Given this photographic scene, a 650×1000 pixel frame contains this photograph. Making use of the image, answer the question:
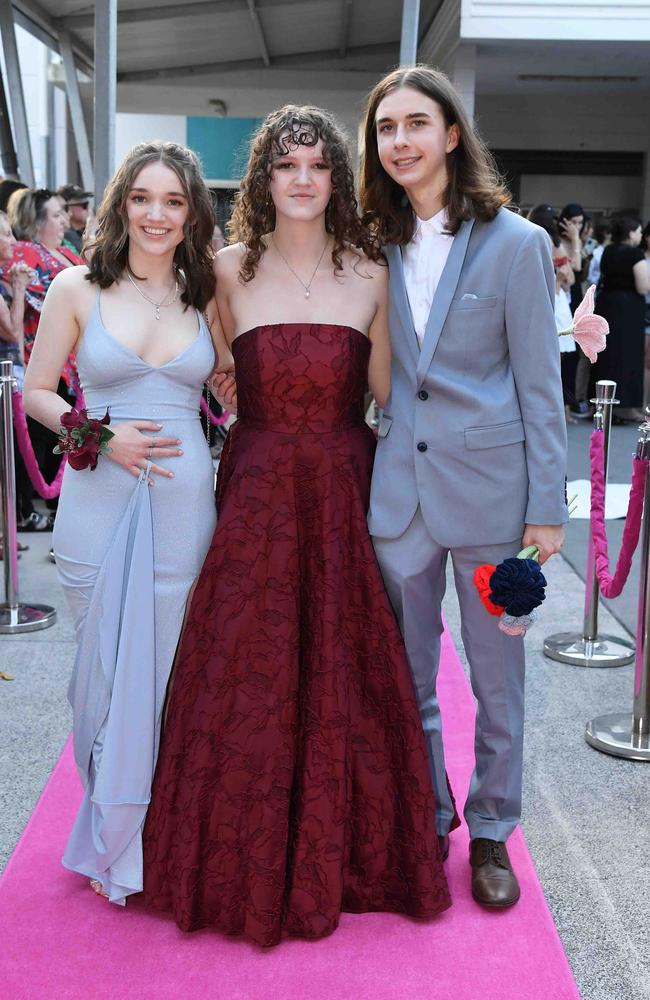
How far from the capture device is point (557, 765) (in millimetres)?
3740

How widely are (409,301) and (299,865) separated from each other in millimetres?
1422

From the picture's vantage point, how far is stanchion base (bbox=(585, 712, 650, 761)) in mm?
3797

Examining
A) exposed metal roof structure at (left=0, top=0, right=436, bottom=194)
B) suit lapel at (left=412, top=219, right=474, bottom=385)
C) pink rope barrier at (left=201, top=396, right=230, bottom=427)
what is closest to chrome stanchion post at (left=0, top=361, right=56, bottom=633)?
pink rope barrier at (left=201, top=396, right=230, bottom=427)

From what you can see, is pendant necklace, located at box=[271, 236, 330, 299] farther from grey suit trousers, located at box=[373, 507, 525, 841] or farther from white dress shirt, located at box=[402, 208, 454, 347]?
grey suit trousers, located at box=[373, 507, 525, 841]

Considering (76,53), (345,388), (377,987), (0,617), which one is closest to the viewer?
(377,987)

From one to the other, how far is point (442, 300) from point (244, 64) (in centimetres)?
1588

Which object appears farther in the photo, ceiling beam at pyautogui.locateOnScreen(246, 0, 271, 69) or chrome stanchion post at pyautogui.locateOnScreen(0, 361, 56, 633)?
ceiling beam at pyautogui.locateOnScreen(246, 0, 271, 69)

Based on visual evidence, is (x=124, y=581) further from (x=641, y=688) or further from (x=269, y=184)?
(x=641, y=688)

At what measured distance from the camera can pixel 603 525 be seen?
4398 mm

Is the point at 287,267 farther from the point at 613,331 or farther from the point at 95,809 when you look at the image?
the point at 613,331

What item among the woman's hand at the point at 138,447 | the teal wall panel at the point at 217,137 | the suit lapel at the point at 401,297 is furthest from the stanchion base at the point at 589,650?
the teal wall panel at the point at 217,137

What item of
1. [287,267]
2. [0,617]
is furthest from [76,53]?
[287,267]

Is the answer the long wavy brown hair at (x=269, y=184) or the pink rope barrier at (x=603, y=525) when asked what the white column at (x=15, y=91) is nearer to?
the pink rope barrier at (x=603, y=525)

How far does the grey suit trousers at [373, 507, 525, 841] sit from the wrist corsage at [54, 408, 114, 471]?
75 centimetres
